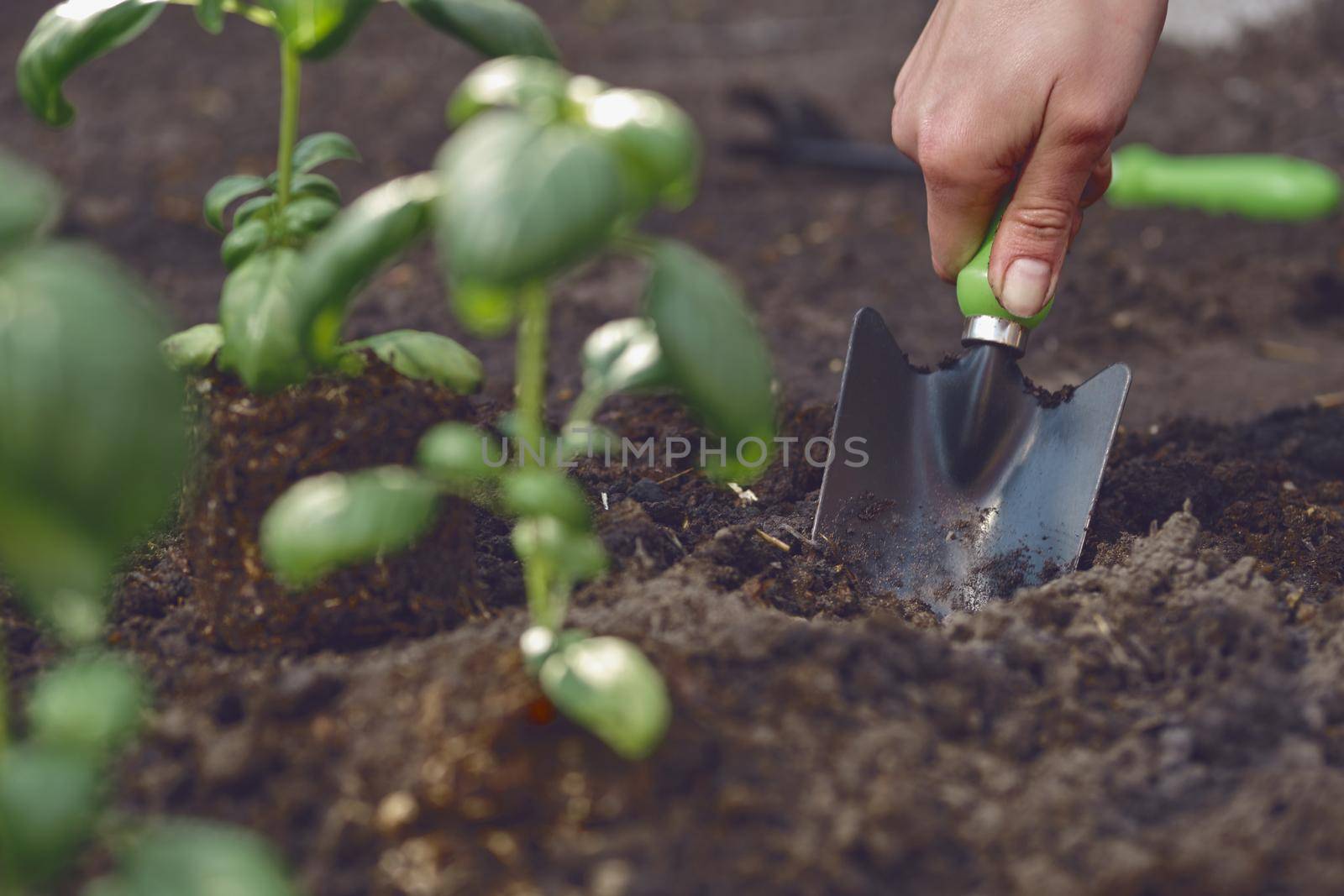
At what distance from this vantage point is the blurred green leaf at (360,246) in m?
1.15

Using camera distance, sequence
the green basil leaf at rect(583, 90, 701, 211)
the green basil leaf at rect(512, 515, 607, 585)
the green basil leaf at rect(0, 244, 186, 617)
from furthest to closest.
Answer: the green basil leaf at rect(512, 515, 607, 585)
the green basil leaf at rect(583, 90, 701, 211)
the green basil leaf at rect(0, 244, 186, 617)

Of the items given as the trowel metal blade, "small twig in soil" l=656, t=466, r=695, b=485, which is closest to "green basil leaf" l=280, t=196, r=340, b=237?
"small twig in soil" l=656, t=466, r=695, b=485

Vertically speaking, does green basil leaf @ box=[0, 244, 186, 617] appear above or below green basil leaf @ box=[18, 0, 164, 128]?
below

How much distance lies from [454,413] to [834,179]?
3044 mm

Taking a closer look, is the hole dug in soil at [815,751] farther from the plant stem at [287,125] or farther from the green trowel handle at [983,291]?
the plant stem at [287,125]

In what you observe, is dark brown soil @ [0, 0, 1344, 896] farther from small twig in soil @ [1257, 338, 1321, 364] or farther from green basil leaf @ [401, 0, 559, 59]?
small twig in soil @ [1257, 338, 1321, 364]

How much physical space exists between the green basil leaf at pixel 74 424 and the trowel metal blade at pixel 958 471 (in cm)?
129

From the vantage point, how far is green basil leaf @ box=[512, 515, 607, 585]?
1.19 meters

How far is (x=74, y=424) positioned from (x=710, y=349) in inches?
22.1

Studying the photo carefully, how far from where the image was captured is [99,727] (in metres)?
1.10

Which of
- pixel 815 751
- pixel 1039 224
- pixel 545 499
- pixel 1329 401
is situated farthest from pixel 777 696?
pixel 1329 401

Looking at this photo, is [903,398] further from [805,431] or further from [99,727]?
[99,727]

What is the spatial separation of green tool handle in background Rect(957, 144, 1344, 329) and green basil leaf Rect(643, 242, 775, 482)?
118 inches

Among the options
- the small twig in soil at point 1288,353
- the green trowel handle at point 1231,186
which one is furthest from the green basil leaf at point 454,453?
the green trowel handle at point 1231,186
